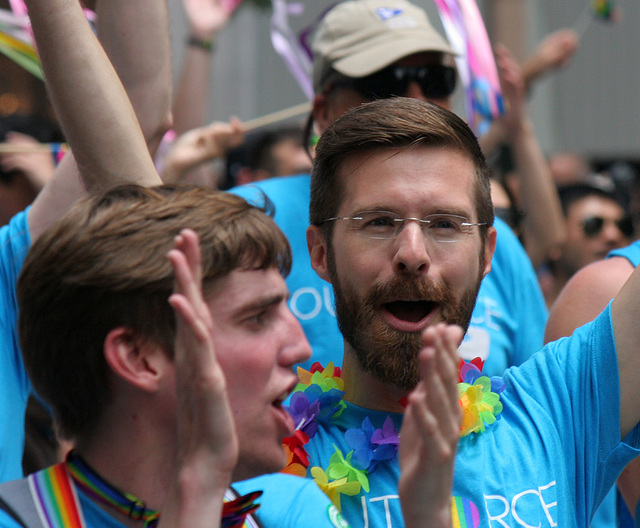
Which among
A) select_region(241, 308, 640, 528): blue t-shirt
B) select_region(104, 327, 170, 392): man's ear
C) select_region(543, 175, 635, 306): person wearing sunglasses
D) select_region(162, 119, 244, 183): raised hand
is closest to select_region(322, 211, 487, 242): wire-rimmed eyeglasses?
select_region(241, 308, 640, 528): blue t-shirt

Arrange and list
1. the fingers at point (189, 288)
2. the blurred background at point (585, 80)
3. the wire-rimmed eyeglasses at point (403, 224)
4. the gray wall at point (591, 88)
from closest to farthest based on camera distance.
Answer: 1. the fingers at point (189, 288)
2. the wire-rimmed eyeglasses at point (403, 224)
3. the blurred background at point (585, 80)
4. the gray wall at point (591, 88)

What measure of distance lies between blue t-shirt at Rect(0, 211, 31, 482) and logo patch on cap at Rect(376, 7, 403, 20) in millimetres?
1380

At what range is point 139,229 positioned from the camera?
1.47 metres

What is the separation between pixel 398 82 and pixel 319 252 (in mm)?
875

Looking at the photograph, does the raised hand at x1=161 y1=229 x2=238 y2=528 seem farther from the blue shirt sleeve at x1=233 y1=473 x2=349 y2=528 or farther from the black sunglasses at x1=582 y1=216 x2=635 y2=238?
the black sunglasses at x1=582 y1=216 x2=635 y2=238

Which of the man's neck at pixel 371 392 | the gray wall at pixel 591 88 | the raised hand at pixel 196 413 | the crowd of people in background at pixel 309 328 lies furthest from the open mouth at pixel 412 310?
the gray wall at pixel 591 88

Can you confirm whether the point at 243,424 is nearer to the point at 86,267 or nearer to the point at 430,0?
the point at 86,267

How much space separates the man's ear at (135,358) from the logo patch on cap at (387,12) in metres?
1.83

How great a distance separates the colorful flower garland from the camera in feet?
5.99

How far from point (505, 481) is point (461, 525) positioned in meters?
0.15

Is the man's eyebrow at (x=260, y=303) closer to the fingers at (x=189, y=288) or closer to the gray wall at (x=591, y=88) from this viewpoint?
the fingers at (x=189, y=288)

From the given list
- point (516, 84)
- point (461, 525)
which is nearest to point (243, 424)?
point (461, 525)

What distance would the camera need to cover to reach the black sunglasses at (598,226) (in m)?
4.51

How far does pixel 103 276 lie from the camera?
1.44m
